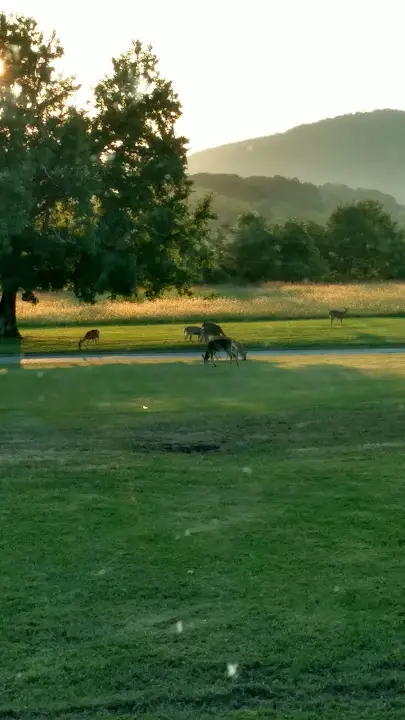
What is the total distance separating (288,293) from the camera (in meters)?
66.0

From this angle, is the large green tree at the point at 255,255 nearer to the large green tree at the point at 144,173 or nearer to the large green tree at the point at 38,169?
the large green tree at the point at 144,173

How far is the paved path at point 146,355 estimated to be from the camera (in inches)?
1038

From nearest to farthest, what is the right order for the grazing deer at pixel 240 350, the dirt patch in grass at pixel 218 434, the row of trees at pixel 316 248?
the dirt patch in grass at pixel 218 434, the grazing deer at pixel 240 350, the row of trees at pixel 316 248

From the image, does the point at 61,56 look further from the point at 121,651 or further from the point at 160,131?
the point at 121,651

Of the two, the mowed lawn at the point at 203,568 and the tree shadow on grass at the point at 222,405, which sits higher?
the mowed lawn at the point at 203,568

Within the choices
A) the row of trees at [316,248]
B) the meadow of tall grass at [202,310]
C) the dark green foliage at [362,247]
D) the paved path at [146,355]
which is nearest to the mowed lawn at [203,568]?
the paved path at [146,355]

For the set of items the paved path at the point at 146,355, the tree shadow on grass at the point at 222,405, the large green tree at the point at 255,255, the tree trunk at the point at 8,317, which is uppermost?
the large green tree at the point at 255,255

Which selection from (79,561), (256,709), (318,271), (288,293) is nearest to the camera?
(256,709)

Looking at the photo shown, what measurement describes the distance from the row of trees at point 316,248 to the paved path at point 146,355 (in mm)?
59883

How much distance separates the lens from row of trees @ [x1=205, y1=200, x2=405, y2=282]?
92188 millimetres

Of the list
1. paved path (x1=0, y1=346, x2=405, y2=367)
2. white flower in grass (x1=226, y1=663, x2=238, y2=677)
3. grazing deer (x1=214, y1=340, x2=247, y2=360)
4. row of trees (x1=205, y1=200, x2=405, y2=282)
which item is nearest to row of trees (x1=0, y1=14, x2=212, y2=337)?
paved path (x1=0, y1=346, x2=405, y2=367)

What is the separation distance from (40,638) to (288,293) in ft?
202

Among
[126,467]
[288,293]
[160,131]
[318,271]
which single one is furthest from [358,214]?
[126,467]

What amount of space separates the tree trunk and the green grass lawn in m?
0.81
